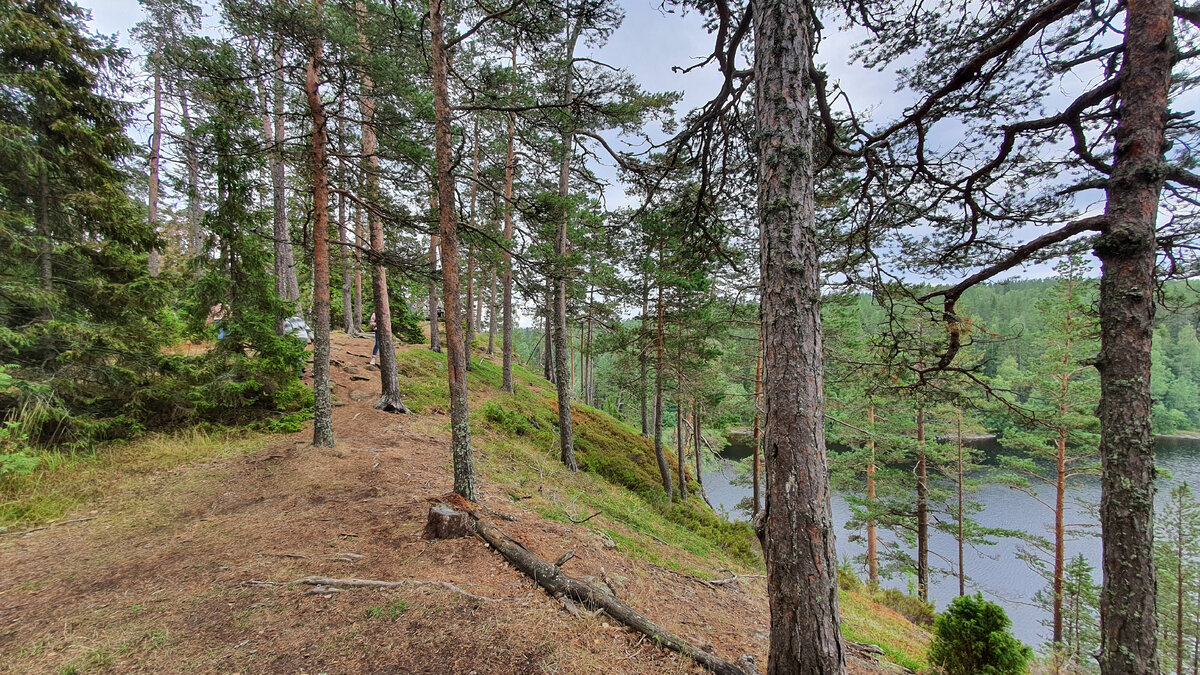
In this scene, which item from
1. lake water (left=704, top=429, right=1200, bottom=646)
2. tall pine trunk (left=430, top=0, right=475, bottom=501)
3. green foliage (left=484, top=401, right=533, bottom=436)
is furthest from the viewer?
lake water (left=704, top=429, right=1200, bottom=646)

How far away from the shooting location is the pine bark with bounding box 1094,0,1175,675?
9.73 feet

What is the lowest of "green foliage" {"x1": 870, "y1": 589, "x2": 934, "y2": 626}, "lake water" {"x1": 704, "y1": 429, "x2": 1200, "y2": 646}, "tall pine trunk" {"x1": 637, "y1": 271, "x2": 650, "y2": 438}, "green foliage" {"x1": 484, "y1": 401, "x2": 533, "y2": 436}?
"lake water" {"x1": 704, "y1": 429, "x2": 1200, "y2": 646}

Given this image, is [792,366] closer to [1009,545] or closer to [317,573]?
[317,573]

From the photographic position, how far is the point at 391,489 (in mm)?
5434

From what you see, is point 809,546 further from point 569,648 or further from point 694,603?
point 694,603

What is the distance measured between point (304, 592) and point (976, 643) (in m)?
6.41

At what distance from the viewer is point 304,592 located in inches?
127

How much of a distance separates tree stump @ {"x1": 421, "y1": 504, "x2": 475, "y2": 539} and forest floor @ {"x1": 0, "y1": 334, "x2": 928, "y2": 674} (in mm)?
129

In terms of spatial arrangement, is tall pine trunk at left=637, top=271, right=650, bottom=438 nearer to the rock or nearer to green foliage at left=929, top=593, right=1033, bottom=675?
green foliage at left=929, top=593, right=1033, bottom=675

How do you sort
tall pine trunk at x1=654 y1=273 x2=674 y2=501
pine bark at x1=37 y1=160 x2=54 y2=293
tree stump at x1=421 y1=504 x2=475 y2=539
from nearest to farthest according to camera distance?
tree stump at x1=421 y1=504 x2=475 y2=539 → pine bark at x1=37 y1=160 x2=54 y2=293 → tall pine trunk at x1=654 y1=273 x2=674 y2=501

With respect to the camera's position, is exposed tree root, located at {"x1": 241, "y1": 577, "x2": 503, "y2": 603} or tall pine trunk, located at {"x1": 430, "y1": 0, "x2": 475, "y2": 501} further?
tall pine trunk, located at {"x1": 430, "y1": 0, "x2": 475, "y2": 501}

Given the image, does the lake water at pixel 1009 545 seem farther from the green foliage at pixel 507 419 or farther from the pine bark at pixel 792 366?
the pine bark at pixel 792 366

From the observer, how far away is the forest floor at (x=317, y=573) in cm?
263

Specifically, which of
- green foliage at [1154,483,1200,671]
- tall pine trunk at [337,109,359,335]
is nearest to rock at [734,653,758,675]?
tall pine trunk at [337,109,359,335]
